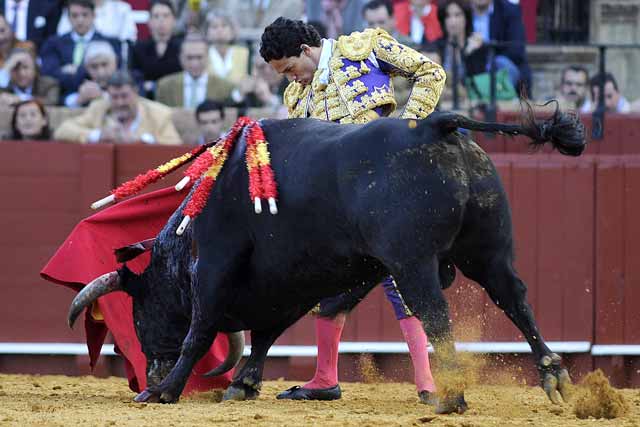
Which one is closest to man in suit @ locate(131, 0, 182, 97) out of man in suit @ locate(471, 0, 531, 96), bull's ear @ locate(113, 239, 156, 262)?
man in suit @ locate(471, 0, 531, 96)

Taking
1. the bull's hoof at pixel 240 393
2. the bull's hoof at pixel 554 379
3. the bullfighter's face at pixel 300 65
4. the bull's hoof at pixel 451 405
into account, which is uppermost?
the bullfighter's face at pixel 300 65

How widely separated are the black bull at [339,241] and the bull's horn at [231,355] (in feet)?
0.36

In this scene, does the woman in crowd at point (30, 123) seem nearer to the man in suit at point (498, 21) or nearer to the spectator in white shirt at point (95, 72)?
the spectator in white shirt at point (95, 72)

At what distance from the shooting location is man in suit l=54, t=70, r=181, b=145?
8.09 metres

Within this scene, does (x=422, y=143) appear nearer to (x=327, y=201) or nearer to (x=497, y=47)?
(x=327, y=201)

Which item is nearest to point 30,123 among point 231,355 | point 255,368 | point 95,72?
point 95,72

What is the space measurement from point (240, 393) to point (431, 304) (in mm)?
1315

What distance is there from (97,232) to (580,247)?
2884mm

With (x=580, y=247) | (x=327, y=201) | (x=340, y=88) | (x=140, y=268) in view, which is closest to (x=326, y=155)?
(x=327, y=201)

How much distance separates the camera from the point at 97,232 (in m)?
5.95

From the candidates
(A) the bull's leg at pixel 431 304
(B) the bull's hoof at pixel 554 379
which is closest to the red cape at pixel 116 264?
(A) the bull's leg at pixel 431 304

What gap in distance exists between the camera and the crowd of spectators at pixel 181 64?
816 centimetres

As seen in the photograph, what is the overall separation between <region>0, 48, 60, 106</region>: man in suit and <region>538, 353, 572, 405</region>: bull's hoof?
4.79 meters

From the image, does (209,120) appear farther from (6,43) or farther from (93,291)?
(93,291)
